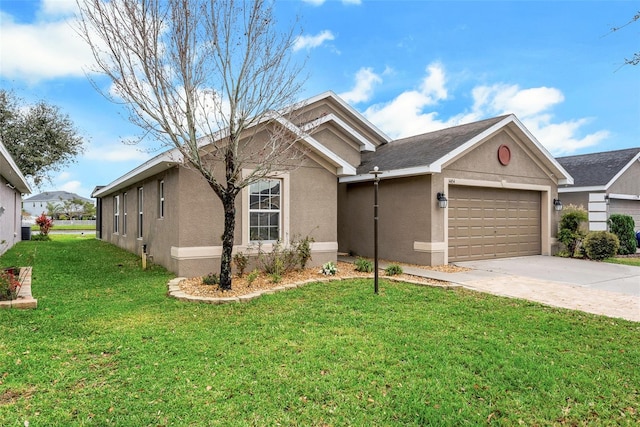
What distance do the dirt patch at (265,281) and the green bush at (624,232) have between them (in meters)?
9.93

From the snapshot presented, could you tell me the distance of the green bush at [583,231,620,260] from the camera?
12.9m

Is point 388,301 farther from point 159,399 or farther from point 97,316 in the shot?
point 97,316

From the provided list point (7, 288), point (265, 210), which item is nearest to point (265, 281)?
point (265, 210)

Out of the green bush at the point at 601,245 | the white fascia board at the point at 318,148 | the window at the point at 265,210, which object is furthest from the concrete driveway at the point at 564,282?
the window at the point at 265,210

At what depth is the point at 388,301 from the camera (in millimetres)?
6852

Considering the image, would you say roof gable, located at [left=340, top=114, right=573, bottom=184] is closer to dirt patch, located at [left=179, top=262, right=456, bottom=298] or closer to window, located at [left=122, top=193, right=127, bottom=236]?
dirt patch, located at [left=179, top=262, right=456, bottom=298]

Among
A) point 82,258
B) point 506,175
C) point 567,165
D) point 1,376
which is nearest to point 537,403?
point 1,376

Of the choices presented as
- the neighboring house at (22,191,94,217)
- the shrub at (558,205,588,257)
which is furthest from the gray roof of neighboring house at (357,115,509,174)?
the neighboring house at (22,191,94,217)

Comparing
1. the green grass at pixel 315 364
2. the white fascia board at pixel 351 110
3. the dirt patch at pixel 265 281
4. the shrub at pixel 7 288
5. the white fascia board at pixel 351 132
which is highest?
the white fascia board at pixel 351 110

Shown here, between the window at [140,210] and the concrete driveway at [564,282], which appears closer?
the concrete driveway at [564,282]

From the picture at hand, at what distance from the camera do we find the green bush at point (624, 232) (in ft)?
52.0

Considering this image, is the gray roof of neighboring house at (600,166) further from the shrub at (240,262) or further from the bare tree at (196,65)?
the shrub at (240,262)

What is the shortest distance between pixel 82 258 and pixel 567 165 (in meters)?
24.7

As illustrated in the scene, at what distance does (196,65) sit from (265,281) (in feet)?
15.5
